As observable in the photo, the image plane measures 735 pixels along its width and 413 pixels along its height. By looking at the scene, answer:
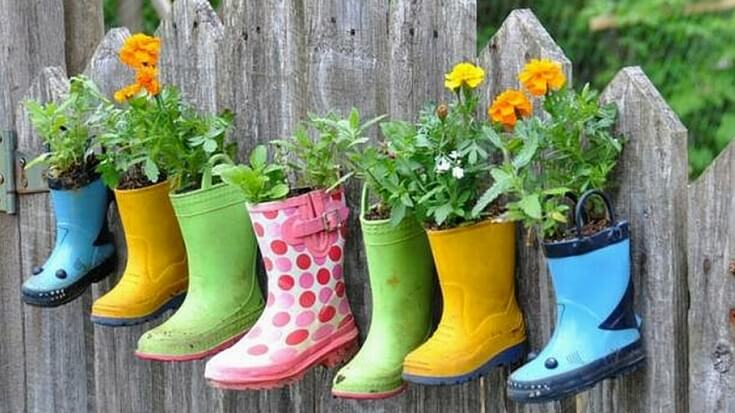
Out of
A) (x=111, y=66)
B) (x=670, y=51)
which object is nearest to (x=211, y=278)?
(x=111, y=66)

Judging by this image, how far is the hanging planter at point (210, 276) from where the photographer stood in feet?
7.07

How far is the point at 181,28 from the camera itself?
2.39m

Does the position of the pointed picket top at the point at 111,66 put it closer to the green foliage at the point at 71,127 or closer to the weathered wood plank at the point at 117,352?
the weathered wood plank at the point at 117,352

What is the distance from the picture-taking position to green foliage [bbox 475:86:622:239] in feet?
5.90

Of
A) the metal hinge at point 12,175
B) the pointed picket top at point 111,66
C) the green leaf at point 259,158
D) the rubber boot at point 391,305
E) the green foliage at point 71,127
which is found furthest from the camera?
the metal hinge at point 12,175

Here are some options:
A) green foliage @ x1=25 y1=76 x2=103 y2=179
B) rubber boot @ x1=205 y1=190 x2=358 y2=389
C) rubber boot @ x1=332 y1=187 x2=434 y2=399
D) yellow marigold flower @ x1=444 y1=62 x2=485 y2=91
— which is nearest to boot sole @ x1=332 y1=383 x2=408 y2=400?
rubber boot @ x1=332 y1=187 x2=434 y2=399

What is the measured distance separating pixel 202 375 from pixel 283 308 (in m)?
0.44

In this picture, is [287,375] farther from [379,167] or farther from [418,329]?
[379,167]

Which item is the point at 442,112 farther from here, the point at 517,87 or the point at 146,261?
the point at 146,261

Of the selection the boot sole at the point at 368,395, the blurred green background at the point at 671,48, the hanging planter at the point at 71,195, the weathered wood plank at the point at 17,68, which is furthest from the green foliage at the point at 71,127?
the blurred green background at the point at 671,48

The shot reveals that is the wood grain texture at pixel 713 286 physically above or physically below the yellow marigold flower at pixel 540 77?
below

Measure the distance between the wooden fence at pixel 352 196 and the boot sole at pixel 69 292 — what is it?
0.34 ft

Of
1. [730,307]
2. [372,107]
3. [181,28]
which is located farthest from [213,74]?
[730,307]

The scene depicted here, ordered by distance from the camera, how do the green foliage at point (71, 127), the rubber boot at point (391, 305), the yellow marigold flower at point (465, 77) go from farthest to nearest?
the green foliage at point (71, 127) < the rubber boot at point (391, 305) < the yellow marigold flower at point (465, 77)
